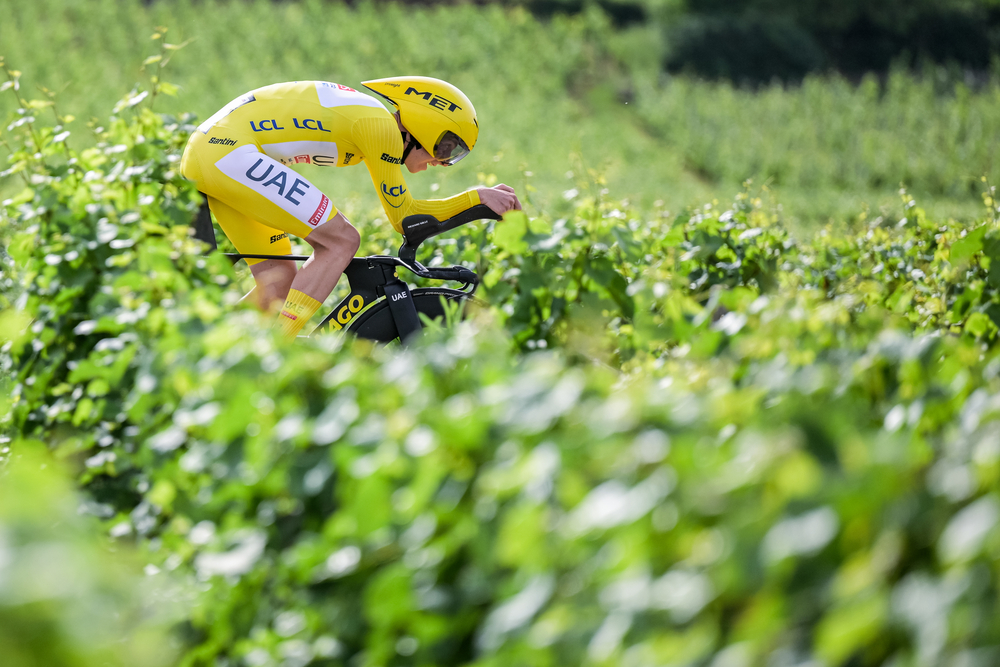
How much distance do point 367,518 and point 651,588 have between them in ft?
1.89

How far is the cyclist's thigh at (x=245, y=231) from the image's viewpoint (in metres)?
4.54

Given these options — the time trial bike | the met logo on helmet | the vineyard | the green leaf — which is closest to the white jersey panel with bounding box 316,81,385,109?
the met logo on helmet

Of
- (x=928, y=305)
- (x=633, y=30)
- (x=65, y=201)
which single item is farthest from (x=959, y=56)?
(x=65, y=201)

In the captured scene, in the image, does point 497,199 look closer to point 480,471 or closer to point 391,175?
point 391,175

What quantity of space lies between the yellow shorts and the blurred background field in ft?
34.3

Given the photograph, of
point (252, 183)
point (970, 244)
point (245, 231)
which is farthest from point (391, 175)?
point (970, 244)

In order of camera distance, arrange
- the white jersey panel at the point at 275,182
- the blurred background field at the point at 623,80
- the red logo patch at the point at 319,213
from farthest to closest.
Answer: the blurred background field at the point at 623,80
the red logo patch at the point at 319,213
the white jersey panel at the point at 275,182

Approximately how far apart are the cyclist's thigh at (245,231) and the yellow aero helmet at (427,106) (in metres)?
0.98

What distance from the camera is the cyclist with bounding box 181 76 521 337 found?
4.09m

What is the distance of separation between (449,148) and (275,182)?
1.01m

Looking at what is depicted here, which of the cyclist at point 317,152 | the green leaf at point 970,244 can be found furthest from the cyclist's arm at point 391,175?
the green leaf at point 970,244

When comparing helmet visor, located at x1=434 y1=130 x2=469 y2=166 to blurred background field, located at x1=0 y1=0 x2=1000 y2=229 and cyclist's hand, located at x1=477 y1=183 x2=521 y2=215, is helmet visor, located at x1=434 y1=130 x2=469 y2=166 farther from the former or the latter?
blurred background field, located at x1=0 y1=0 x2=1000 y2=229

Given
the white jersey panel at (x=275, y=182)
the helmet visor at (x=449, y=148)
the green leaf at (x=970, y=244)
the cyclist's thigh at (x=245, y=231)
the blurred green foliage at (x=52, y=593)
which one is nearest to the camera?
the blurred green foliage at (x=52, y=593)

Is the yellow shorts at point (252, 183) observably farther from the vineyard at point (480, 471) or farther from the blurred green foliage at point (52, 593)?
the blurred green foliage at point (52, 593)
